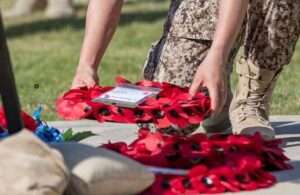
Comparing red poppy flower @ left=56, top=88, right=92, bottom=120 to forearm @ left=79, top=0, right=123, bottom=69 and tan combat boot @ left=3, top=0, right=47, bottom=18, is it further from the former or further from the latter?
tan combat boot @ left=3, top=0, right=47, bottom=18

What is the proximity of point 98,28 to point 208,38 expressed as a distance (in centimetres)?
62

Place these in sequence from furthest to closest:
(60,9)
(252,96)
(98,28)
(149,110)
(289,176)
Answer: (60,9)
(252,96)
(98,28)
(289,176)
(149,110)

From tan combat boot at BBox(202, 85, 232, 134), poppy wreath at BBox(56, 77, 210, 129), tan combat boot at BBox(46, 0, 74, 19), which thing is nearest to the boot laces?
tan combat boot at BBox(202, 85, 232, 134)

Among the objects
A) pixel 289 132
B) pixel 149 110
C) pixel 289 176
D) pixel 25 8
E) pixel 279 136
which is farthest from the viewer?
pixel 25 8

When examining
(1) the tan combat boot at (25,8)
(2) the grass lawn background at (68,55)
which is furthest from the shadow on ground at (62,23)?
(1) the tan combat boot at (25,8)

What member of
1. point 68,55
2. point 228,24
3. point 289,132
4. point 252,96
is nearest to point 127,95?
point 228,24

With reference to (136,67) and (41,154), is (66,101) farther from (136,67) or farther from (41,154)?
(136,67)

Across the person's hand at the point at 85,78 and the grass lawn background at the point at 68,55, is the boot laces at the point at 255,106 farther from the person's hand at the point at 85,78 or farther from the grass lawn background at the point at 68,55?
the grass lawn background at the point at 68,55

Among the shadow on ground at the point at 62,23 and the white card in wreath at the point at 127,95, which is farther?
the shadow on ground at the point at 62,23

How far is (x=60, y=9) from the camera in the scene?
46.9ft

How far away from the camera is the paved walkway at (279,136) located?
11.8 feet

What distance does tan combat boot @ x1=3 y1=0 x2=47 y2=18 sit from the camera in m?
14.9

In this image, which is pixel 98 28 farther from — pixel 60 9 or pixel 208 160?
pixel 60 9

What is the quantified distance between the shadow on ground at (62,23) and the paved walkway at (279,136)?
23.4ft
